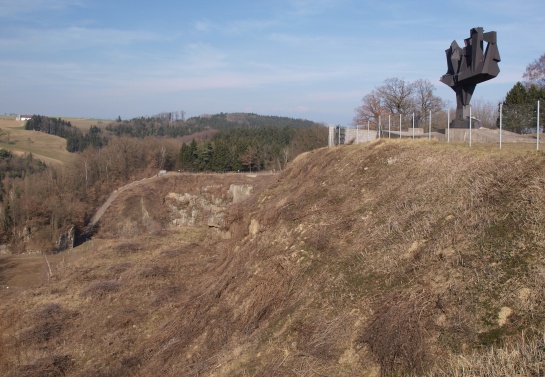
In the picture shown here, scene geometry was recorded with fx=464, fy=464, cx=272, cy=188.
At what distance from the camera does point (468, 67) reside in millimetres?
20125

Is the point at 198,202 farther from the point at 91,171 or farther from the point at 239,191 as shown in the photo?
the point at 91,171

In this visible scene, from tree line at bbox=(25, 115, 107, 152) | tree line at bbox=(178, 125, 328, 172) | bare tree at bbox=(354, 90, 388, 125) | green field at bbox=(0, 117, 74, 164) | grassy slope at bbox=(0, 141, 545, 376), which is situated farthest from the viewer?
tree line at bbox=(25, 115, 107, 152)

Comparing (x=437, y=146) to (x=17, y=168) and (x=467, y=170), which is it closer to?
(x=467, y=170)

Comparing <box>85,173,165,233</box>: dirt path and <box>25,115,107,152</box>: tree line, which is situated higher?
<box>25,115,107,152</box>: tree line

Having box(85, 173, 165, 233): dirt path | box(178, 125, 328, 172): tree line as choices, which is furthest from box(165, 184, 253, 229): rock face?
box(178, 125, 328, 172): tree line

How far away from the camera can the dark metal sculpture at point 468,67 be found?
747 inches

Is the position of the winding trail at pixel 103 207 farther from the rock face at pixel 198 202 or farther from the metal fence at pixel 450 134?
the metal fence at pixel 450 134

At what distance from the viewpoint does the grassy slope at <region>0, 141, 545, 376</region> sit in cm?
681

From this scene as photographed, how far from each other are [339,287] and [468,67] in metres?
15.0

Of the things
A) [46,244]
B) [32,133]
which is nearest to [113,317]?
[46,244]

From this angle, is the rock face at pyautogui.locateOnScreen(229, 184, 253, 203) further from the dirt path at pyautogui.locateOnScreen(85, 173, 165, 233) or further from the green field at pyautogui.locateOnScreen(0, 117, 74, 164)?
the green field at pyautogui.locateOnScreen(0, 117, 74, 164)

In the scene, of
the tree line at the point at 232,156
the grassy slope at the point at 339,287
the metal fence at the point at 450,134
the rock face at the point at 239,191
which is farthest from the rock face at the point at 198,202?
the grassy slope at the point at 339,287

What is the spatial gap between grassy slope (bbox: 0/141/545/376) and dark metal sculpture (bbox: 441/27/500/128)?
5594mm

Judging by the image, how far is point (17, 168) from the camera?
71.8m
